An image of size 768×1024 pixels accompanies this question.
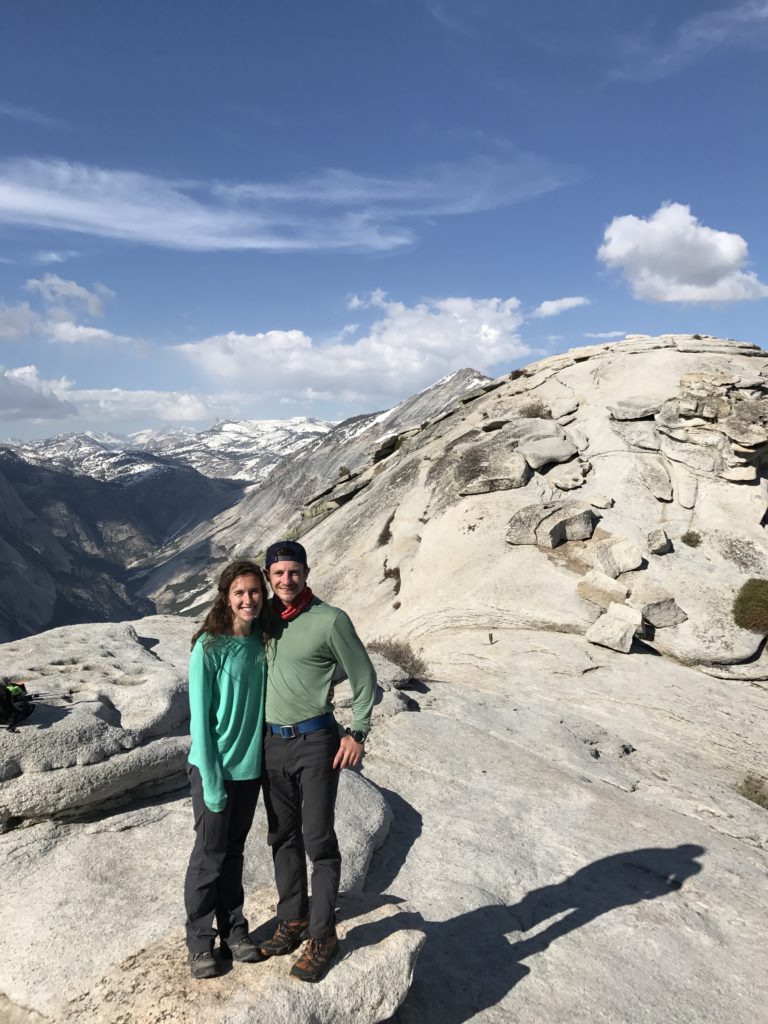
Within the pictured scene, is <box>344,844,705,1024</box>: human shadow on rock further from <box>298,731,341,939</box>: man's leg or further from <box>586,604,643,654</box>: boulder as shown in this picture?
<box>586,604,643,654</box>: boulder

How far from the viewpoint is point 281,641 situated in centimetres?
677

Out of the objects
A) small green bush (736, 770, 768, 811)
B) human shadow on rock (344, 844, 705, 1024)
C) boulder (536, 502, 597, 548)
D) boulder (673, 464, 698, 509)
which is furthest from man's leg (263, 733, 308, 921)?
boulder (673, 464, 698, 509)

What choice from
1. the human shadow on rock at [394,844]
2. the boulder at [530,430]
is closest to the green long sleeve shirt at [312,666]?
the human shadow on rock at [394,844]

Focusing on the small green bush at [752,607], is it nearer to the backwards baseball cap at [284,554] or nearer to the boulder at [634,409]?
the boulder at [634,409]

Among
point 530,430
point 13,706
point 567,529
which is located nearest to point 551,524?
point 567,529

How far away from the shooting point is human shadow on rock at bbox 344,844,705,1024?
23.6 feet

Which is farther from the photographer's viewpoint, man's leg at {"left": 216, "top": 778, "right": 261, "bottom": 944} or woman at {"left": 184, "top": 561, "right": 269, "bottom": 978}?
man's leg at {"left": 216, "top": 778, "right": 261, "bottom": 944}

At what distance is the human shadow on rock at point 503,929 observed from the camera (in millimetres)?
7195

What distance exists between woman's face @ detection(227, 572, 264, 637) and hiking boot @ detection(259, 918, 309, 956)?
312 centimetres

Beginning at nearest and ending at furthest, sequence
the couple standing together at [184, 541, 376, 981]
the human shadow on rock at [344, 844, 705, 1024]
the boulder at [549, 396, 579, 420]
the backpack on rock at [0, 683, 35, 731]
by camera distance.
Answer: the couple standing together at [184, 541, 376, 981]
the human shadow on rock at [344, 844, 705, 1024]
the backpack on rock at [0, 683, 35, 731]
the boulder at [549, 396, 579, 420]

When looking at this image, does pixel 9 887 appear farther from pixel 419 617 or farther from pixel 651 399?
pixel 651 399

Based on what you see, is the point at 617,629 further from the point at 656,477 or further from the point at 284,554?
the point at 284,554

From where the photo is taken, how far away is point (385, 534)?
108 feet

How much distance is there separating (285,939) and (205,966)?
82cm
